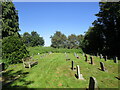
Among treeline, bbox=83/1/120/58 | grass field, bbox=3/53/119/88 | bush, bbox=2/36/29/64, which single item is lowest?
grass field, bbox=3/53/119/88

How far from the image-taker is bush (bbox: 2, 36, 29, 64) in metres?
14.3

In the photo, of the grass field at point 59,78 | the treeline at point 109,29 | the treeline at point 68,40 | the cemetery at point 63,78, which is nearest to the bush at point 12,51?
the cemetery at point 63,78

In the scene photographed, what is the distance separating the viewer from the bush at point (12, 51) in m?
14.3

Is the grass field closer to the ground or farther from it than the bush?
closer to the ground

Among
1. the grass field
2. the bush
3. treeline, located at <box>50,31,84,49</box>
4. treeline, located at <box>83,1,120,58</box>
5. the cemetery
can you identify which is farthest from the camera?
treeline, located at <box>50,31,84,49</box>

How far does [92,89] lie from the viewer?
469 centimetres

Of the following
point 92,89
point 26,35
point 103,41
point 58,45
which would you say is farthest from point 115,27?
point 26,35

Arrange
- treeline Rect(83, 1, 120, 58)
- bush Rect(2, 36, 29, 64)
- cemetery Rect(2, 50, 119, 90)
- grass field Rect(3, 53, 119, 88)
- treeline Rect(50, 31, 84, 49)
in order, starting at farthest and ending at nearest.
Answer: treeline Rect(50, 31, 84, 49)
treeline Rect(83, 1, 120, 58)
bush Rect(2, 36, 29, 64)
grass field Rect(3, 53, 119, 88)
cemetery Rect(2, 50, 119, 90)

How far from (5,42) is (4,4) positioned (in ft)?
45.6

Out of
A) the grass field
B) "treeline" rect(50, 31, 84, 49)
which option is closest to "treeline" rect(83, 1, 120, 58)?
the grass field

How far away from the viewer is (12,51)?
14.7 m

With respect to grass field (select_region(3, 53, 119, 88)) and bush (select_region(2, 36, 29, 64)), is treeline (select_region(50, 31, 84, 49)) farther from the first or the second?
grass field (select_region(3, 53, 119, 88))

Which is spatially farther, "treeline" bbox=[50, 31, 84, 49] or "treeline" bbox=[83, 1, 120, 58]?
"treeline" bbox=[50, 31, 84, 49]

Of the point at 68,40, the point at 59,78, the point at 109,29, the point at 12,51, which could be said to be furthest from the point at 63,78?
the point at 68,40
